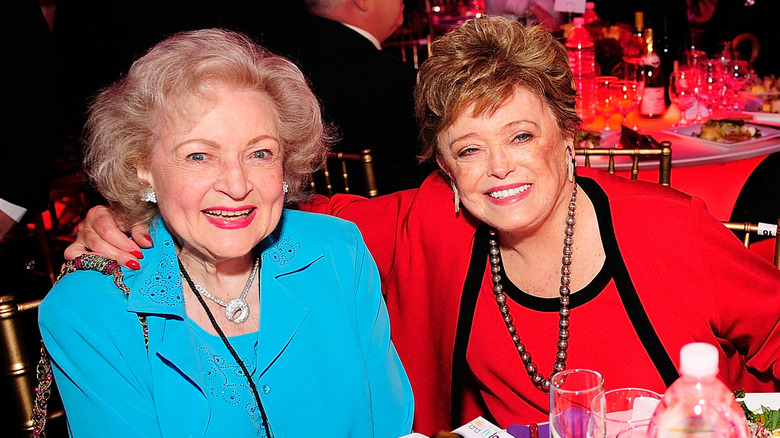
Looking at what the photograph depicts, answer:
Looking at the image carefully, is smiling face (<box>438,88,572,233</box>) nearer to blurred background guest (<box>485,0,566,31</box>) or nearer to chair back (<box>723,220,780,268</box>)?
chair back (<box>723,220,780,268</box>)

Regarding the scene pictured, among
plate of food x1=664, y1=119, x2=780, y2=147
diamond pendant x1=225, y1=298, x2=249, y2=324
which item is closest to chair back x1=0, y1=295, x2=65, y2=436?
diamond pendant x1=225, y1=298, x2=249, y2=324

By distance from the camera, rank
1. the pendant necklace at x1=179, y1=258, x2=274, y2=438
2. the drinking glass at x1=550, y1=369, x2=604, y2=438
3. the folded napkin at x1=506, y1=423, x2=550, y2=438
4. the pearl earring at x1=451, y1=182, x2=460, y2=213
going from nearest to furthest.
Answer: the drinking glass at x1=550, y1=369, x2=604, y2=438, the folded napkin at x1=506, y1=423, x2=550, y2=438, the pendant necklace at x1=179, y1=258, x2=274, y2=438, the pearl earring at x1=451, y1=182, x2=460, y2=213

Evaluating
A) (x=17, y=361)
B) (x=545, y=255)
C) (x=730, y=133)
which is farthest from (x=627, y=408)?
(x=730, y=133)

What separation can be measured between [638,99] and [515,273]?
6.90ft

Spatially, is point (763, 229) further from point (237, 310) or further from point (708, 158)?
point (237, 310)

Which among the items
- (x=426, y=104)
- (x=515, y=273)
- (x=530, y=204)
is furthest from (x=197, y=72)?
(x=515, y=273)

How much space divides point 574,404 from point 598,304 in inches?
31.0

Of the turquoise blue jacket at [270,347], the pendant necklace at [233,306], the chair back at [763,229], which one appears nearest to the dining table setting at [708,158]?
the chair back at [763,229]

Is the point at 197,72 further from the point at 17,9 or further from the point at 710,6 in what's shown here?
the point at 710,6

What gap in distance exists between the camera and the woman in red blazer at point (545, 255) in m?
1.77

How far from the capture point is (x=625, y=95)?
11.3 ft

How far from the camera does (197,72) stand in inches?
63.9

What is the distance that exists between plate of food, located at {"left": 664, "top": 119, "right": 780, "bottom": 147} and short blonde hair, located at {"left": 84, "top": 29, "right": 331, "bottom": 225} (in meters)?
2.13

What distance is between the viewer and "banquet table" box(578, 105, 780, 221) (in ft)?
9.92
